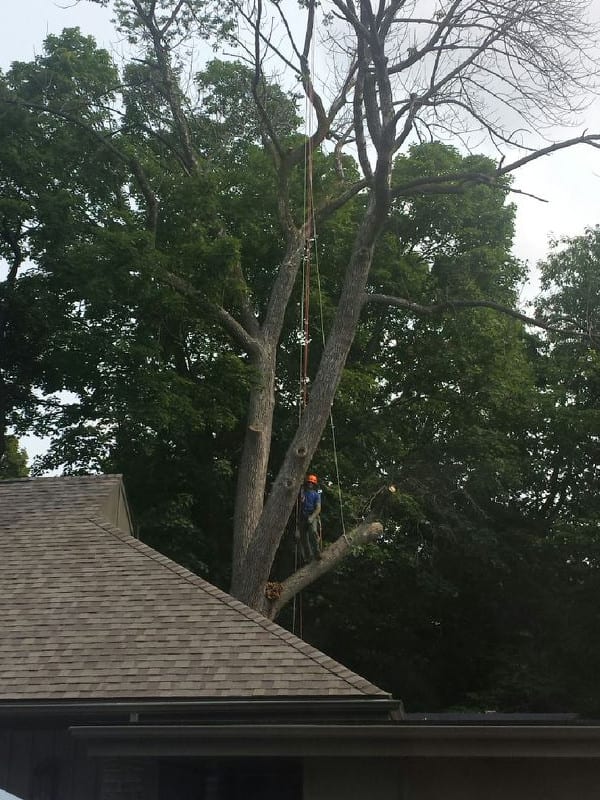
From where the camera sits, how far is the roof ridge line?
30.4ft

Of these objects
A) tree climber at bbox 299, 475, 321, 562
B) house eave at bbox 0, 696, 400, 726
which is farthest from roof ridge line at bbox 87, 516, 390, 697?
tree climber at bbox 299, 475, 321, 562

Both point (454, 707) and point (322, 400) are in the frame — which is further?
point (454, 707)

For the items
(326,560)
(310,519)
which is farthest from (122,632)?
(326,560)

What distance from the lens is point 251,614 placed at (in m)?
10.3

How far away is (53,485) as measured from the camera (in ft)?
45.1

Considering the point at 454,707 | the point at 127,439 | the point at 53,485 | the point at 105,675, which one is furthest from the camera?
the point at 454,707

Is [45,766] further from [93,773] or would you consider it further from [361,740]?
[361,740]

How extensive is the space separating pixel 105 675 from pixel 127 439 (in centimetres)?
1226

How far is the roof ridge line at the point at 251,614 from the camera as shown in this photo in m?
9.27

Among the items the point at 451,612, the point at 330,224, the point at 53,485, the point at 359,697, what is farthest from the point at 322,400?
the point at 451,612

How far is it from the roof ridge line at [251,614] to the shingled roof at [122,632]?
1 centimetres

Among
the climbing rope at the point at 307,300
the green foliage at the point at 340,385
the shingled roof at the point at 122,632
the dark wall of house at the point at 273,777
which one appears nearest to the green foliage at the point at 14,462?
the green foliage at the point at 340,385

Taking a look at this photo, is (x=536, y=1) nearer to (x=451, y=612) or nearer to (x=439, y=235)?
(x=439, y=235)

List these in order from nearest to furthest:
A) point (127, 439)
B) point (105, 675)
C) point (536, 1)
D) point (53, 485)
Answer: point (105, 675) → point (53, 485) → point (536, 1) → point (127, 439)
